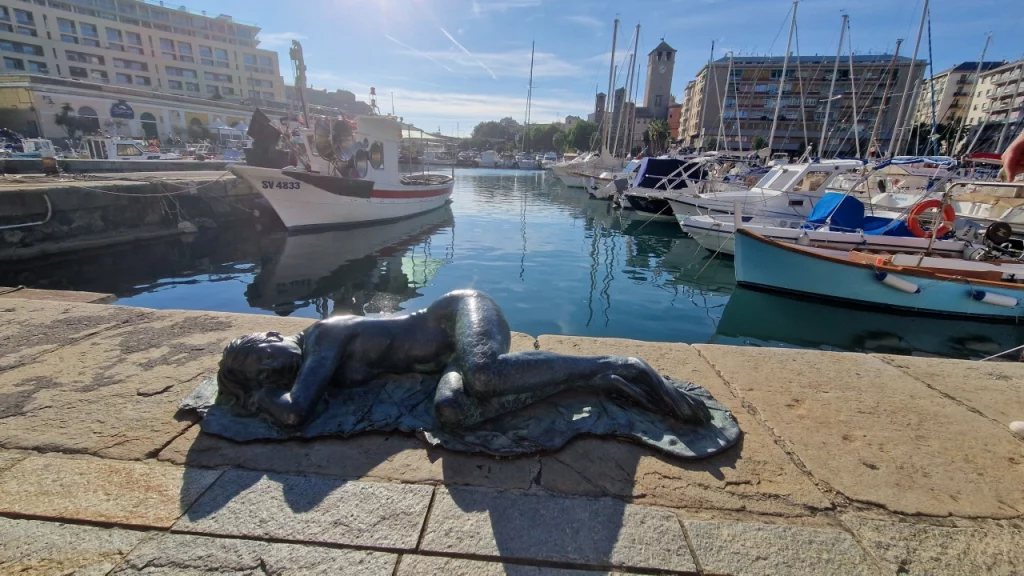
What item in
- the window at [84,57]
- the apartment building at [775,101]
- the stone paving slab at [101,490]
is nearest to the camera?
the stone paving slab at [101,490]

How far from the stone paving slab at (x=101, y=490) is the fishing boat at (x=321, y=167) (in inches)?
591

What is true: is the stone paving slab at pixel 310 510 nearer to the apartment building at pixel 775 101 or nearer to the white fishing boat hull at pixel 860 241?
the white fishing boat hull at pixel 860 241

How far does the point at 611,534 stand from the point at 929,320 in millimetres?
10585

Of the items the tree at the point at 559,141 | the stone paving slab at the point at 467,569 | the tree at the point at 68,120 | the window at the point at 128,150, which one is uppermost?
the tree at the point at 559,141

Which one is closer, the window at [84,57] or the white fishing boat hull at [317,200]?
the white fishing boat hull at [317,200]

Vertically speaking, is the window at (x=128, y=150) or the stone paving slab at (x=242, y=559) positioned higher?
the window at (x=128, y=150)

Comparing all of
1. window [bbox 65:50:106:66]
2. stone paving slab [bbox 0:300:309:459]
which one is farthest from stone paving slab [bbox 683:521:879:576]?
window [bbox 65:50:106:66]

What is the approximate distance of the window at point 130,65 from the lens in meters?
60.2

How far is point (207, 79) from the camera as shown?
68188 millimetres

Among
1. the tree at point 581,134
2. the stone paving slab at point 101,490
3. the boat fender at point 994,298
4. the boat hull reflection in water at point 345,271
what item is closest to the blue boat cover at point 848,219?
the boat fender at point 994,298

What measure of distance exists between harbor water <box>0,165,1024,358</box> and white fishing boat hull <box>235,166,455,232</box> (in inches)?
26.5

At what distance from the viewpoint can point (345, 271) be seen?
12.4 meters

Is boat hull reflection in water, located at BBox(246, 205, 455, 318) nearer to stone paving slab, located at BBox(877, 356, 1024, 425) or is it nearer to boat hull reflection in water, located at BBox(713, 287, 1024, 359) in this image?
boat hull reflection in water, located at BBox(713, 287, 1024, 359)

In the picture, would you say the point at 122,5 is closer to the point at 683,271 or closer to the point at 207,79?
the point at 207,79
